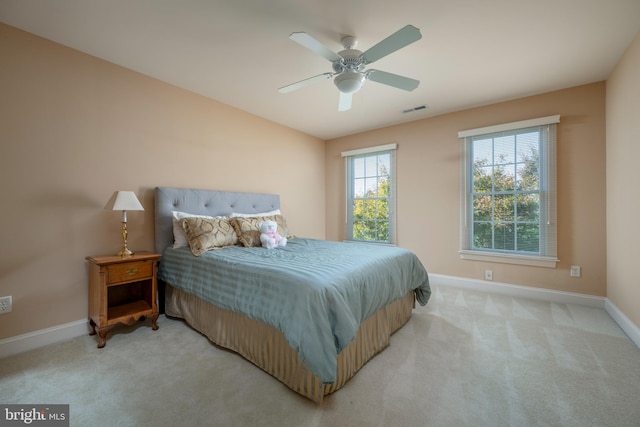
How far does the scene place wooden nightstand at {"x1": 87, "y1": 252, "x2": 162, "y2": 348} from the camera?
2057 mm

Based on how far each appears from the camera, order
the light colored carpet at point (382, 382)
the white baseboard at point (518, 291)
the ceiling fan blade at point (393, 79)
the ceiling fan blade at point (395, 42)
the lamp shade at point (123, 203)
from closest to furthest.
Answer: the light colored carpet at point (382, 382) → the ceiling fan blade at point (395, 42) → the ceiling fan blade at point (393, 79) → the lamp shade at point (123, 203) → the white baseboard at point (518, 291)

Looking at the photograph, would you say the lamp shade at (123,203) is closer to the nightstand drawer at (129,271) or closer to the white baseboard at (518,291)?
the nightstand drawer at (129,271)

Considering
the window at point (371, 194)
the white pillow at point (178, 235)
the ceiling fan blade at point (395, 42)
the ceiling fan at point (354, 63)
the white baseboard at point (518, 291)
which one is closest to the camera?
the ceiling fan blade at point (395, 42)

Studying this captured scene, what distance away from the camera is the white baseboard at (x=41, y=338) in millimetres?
1914

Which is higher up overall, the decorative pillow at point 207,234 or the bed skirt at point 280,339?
the decorative pillow at point 207,234

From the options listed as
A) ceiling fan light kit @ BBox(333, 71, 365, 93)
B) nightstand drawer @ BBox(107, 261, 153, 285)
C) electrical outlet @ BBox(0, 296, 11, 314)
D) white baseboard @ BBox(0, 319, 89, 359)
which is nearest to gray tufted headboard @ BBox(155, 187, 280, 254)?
nightstand drawer @ BBox(107, 261, 153, 285)

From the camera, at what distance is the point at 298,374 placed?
153 cm

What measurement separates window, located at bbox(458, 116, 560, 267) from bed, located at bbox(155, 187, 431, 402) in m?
1.49

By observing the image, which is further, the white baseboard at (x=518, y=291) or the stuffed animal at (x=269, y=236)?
the white baseboard at (x=518, y=291)

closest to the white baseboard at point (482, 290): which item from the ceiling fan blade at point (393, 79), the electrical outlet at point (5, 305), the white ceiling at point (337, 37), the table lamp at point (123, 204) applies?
the electrical outlet at point (5, 305)

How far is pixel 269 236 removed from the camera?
276 cm

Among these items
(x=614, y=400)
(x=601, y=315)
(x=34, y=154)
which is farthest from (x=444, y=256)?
(x=34, y=154)

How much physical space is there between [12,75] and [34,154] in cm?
61

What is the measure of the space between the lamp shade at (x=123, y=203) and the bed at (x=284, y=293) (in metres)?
0.43
